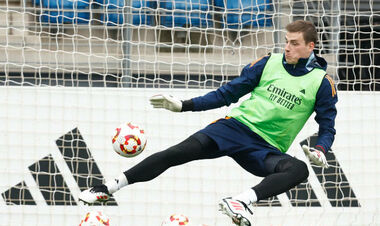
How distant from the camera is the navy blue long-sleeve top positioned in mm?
5156

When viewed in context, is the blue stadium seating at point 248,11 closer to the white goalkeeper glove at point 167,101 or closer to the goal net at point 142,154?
the goal net at point 142,154

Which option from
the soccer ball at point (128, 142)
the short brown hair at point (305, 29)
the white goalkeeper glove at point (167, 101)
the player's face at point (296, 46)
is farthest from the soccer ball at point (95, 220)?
the short brown hair at point (305, 29)

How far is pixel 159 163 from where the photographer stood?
16.7 ft

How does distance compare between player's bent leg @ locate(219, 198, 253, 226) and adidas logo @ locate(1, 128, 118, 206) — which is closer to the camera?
player's bent leg @ locate(219, 198, 253, 226)

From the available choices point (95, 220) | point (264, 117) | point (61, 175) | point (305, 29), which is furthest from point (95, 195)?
point (61, 175)

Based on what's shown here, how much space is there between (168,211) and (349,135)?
79.3 inches

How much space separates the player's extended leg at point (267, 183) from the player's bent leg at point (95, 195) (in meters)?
0.94

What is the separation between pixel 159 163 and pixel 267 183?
0.78 metres

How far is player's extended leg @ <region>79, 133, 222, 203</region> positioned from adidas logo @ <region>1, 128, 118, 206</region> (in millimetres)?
2112

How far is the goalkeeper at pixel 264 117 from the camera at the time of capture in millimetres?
5105

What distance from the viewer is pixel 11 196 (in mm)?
7238

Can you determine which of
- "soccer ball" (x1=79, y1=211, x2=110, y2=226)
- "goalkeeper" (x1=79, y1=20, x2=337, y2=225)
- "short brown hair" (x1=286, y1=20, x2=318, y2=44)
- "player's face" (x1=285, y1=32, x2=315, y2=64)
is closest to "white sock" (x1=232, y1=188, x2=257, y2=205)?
"goalkeeper" (x1=79, y1=20, x2=337, y2=225)

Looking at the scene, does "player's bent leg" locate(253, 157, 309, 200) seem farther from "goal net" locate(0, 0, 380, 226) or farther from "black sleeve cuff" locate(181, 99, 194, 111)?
"goal net" locate(0, 0, 380, 226)

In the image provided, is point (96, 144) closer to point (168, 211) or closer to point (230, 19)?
point (168, 211)
